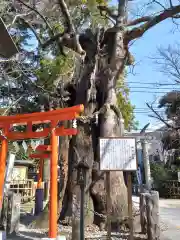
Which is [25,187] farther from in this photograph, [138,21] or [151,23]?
[151,23]

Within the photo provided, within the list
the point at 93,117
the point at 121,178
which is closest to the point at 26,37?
the point at 93,117

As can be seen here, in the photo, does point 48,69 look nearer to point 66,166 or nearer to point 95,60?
point 95,60

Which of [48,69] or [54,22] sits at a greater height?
[54,22]

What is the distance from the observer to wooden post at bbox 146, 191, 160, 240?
6051 millimetres

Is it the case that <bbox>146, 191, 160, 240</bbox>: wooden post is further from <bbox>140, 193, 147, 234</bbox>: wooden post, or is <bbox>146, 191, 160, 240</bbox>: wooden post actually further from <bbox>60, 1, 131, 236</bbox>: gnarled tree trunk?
<bbox>60, 1, 131, 236</bbox>: gnarled tree trunk

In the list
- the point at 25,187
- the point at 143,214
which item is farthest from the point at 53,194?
the point at 25,187

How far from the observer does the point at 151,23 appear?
27.8 feet

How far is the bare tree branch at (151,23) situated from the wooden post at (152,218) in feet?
17.6

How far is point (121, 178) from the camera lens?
7996 mm

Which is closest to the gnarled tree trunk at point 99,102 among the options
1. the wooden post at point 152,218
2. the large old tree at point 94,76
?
the large old tree at point 94,76

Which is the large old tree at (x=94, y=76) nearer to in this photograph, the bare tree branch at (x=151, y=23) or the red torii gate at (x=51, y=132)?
the bare tree branch at (x=151, y=23)

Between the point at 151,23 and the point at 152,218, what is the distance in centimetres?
596

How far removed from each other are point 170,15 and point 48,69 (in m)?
6.11

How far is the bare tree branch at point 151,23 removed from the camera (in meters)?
8.13
